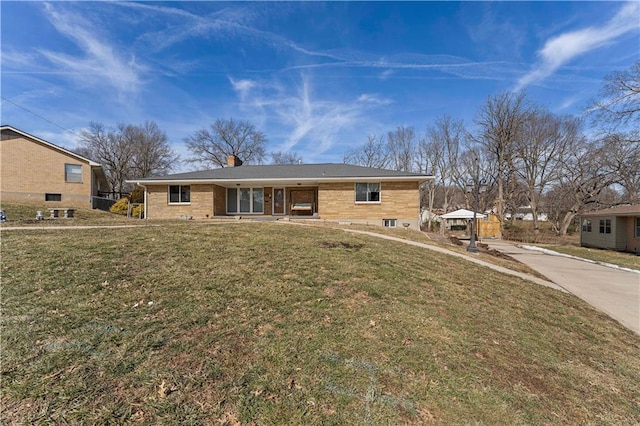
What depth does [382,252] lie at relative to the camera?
7.48 meters

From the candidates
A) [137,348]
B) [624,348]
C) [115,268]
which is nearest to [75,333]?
[137,348]

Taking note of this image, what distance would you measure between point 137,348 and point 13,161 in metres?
27.8

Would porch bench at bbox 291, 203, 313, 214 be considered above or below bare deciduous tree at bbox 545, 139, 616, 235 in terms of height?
below

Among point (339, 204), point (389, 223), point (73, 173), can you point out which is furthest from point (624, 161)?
point (73, 173)

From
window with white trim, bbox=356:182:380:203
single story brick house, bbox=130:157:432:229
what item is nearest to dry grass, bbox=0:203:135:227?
single story brick house, bbox=130:157:432:229

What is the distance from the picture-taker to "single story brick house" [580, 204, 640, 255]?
17.6 metres

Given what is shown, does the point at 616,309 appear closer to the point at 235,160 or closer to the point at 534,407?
the point at 534,407

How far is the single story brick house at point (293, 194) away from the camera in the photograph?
53.4 ft

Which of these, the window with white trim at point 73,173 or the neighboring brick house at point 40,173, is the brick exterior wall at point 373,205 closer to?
the neighboring brick house at point 40,173

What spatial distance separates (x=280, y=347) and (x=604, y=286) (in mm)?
10525

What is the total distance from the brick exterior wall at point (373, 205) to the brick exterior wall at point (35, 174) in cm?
2031

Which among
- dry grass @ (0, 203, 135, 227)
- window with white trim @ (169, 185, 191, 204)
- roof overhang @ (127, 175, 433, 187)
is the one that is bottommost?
dry grass @ (0, 203, 135, 227)

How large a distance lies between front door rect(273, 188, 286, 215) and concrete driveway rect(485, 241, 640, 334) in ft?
44.9

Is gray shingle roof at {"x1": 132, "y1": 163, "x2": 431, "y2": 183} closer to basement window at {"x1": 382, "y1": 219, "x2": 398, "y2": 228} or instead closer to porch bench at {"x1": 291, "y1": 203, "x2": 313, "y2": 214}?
porch bench at {"x1": 291, "y1": 203, "x2": 313, "y2": 214}
